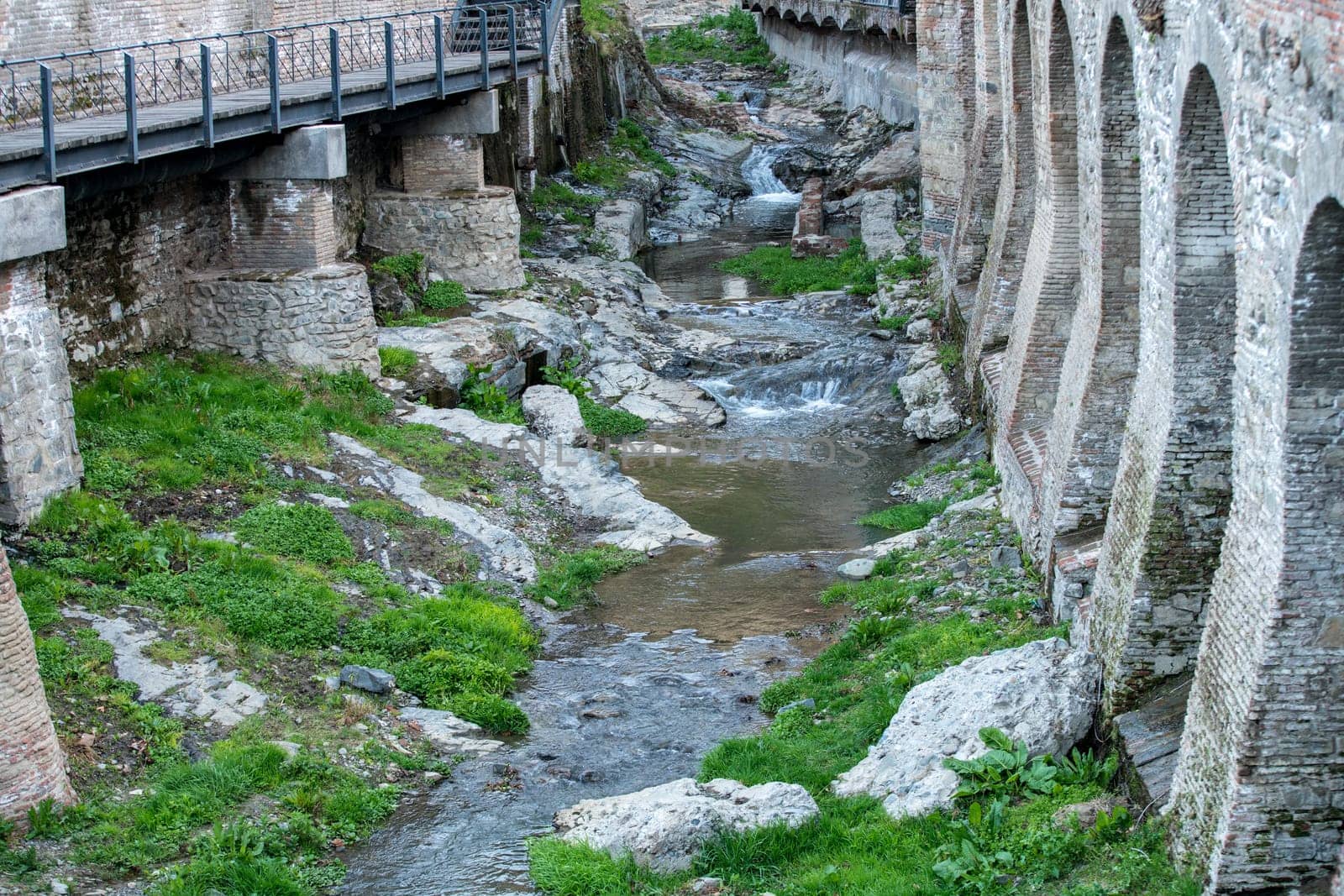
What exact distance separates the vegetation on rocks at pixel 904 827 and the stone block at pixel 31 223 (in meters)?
6.01

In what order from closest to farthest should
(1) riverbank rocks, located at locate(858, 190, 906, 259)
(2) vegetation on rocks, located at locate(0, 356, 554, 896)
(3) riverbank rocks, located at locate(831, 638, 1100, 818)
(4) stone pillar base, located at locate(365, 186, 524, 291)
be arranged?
(3) riverbank rocks, located at locate(831, 638, 1100, 818) < (2) vegetation on rocks, located at locate(0, 356, 554, 896) < (4) stone pillar base, located at locate(365, 186, 524, 291) < (1) riverbank rocks, located at locate(858, 190, 906, 259)

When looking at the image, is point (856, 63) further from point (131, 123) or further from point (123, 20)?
point (131, 123)

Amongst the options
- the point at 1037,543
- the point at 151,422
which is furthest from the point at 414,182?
the point at 1037,543

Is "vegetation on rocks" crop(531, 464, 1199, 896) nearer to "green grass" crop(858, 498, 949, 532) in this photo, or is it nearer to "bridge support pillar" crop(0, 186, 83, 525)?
"green grass" crop(858, 498, 949, 532)

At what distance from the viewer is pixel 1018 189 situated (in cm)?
1667

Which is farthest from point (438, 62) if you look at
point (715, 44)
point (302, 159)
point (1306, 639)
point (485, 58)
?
point (715, 44)

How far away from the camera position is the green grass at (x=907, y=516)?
15.3 metres

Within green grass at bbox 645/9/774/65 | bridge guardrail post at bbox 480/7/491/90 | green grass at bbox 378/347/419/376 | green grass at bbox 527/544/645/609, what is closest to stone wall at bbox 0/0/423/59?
bridge guardrail post at bbox 480/7/491/90

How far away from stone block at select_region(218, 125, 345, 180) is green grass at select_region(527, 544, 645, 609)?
4.95 meters

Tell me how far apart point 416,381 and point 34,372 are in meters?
5.98

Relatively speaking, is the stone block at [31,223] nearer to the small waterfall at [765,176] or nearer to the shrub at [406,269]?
the shrub at [406,269]

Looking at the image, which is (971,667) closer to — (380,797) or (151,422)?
(380,797)

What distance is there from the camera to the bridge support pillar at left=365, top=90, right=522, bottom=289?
2109 centimetres

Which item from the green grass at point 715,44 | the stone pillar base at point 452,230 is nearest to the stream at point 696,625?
the stone pillar base at point 452,230
